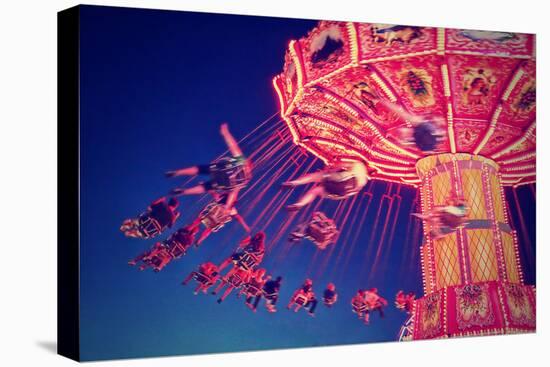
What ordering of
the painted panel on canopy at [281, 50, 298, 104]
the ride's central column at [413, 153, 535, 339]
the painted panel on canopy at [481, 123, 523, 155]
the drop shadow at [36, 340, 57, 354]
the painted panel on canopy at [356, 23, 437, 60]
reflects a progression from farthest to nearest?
the painted panel on canopy at [481, 123, 523, 155] < the ride's central column at [413, 153, 535, 339] < the painted panel on canopy at [356, 23, 437, 60] < the painted panel on canopy at [281, 50, 298, 104] < the drop shadow at [36, 340, 57, 354]

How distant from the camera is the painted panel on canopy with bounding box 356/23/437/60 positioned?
29.1ft

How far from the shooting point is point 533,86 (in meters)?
9.49

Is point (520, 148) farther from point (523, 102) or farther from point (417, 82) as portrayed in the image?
point (417, 82)

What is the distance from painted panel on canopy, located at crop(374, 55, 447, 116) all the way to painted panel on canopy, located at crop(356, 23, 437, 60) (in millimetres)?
77

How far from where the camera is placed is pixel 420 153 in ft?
29.6

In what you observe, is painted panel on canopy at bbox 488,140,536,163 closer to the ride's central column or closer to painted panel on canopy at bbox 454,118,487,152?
the ride's central column

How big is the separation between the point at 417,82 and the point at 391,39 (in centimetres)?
40

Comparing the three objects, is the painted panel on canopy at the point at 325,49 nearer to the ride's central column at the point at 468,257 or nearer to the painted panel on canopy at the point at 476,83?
the painted panel on canopy at the point at 476,83

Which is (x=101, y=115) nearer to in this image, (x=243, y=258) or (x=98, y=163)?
(x=98, y=163)

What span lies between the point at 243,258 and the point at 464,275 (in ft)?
6.11

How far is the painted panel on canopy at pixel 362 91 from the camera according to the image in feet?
28.9

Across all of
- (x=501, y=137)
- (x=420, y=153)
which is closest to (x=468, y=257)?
(x=420, y=153)

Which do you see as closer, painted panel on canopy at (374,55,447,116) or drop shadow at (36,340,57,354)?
drop shadow at (36,340,57,354)

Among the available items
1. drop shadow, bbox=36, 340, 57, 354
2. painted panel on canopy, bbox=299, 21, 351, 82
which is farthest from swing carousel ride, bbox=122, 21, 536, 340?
drop shadow, bbox=36, 340, 57, 354
